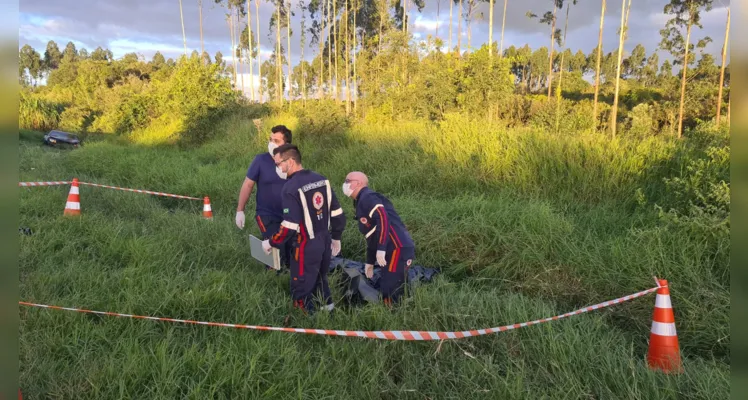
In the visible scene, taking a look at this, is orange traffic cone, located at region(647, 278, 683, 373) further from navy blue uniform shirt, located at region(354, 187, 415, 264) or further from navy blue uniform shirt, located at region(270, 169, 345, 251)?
navy blue uniform shirt, located at region(270, 169, 345, 251)

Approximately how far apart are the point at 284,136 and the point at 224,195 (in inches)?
177

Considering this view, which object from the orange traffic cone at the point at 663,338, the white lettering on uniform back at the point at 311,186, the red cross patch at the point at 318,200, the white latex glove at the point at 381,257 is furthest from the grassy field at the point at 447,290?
the white lettering on uniform back at the point at 311,186

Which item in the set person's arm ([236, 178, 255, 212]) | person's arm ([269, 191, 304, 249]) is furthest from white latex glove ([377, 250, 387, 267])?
person's arm ([236, 178, 255, 212])

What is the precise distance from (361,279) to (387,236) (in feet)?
2.23

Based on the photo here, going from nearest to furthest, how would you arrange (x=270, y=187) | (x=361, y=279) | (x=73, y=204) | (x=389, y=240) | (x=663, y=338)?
(x=663, y=338), (x=389, y=240), (x=361, y=279), (x=270, y=187), (x=73, y=204)

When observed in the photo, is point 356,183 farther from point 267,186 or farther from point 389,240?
point 267,186

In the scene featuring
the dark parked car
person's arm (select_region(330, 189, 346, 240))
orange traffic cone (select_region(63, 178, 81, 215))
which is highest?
the dark parked car

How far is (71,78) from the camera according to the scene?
53188 mm

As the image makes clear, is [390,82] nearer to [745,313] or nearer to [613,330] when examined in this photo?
[613,330]

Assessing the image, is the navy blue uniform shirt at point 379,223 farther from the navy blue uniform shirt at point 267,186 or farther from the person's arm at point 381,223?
the navy blue uniform shirt at point 267,186

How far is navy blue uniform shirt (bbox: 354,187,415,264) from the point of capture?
3.95m

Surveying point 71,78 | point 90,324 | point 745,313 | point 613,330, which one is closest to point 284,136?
point 90,324

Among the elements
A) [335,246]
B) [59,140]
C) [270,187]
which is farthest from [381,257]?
[59,140]

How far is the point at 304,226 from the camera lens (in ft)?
11.8
